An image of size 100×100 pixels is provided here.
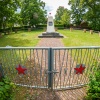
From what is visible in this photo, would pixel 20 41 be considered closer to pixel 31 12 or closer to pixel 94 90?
pixel 94 90

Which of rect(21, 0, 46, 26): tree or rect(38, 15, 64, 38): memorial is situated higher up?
rect(21, 0, 46, 26): tree

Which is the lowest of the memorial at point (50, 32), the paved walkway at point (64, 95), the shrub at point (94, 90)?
the paved walkway at point (64, 95)

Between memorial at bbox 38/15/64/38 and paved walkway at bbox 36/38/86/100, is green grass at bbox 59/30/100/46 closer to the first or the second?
memorial at bbox 38/15/64/38

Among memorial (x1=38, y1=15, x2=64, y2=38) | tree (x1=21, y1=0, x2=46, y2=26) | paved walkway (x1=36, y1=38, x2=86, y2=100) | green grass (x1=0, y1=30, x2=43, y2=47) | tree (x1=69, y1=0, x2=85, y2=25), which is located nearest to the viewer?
paved walkway (x1=36, y1=38, x2=86, y2=100)

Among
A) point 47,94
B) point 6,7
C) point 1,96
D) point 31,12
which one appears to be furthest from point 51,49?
point 31,12

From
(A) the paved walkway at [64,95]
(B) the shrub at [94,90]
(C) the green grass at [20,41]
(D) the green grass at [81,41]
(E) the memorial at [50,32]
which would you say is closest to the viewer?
(B) the shrub at [94,90]

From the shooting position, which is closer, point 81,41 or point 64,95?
point 64,95

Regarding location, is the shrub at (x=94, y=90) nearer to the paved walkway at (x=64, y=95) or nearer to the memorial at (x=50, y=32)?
the paved walkway at (x=64, y=95)

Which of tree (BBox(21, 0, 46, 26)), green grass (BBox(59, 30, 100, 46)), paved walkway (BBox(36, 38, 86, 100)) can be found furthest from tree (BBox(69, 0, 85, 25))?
paved walkway (BBox(36, 38, 86, 100))

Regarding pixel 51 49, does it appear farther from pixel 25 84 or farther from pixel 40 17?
pixel 40 17

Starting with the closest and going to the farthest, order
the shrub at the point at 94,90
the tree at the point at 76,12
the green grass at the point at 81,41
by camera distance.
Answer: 1. the shrub at the point at 94,90
2. the green grass at the point at 81,41
3. the tree at the point at 76,12

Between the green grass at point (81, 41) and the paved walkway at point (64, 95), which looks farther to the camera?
the green grass at point (81, 41)

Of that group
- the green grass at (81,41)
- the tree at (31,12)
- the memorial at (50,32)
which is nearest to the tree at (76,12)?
the tree at (31,12)

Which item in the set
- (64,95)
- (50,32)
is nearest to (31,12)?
(50,32)
